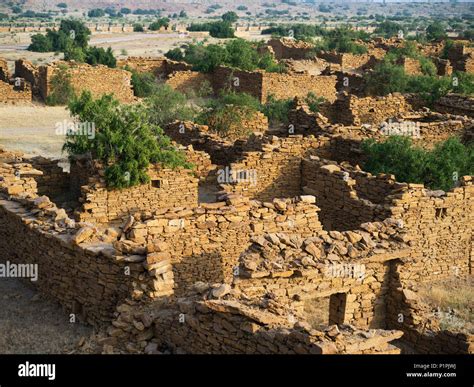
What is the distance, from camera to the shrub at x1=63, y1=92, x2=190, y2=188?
14.5 meters

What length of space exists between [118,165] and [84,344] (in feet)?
16.8

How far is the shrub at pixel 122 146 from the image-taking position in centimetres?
1445

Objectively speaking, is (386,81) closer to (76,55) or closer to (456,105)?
(456,105)

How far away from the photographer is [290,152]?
53.4 feet

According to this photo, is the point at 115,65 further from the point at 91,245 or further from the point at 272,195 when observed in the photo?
the point at 91,245

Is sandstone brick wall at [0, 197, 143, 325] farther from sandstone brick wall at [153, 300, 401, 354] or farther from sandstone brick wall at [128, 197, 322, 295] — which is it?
sandstone brick wall at [153, 300, 401, 354]

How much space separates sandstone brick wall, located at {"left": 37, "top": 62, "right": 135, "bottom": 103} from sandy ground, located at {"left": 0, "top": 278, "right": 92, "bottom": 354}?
57.4 ft

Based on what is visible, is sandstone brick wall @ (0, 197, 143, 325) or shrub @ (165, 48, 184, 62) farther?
shrub @ (165, 48, 184, 62)

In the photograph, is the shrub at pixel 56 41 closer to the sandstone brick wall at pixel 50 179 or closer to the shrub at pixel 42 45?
the shrub at pixel 42 45

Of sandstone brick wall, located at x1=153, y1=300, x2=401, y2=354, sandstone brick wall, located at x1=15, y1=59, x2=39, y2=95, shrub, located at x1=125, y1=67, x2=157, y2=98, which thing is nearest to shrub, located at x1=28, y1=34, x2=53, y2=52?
sandstone brick wall, located at x1=15, y1=59, x2=39, y2=95

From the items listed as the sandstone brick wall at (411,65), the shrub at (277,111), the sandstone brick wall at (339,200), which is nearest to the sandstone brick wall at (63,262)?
the sandstone brick wall at (339,200)

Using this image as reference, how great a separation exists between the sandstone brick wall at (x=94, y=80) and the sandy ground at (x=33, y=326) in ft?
57.4

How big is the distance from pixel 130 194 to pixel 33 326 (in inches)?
168

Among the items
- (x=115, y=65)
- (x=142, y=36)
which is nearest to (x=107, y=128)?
(x=115, y=65)
